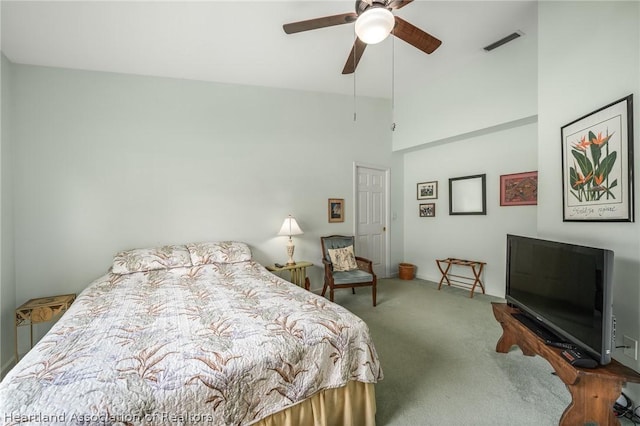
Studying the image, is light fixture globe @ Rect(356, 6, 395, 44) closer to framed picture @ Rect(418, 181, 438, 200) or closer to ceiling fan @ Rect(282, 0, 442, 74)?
ceiling fan @ Rect(282, 0, 442, 74)

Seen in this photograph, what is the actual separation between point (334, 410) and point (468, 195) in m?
3.72

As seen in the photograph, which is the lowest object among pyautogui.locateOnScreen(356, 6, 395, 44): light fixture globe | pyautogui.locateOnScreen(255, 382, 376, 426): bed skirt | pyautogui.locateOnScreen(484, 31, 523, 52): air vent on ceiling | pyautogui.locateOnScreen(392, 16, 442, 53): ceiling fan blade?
pyautogui.locateOnScreen(255, 382, 376, 426): bed skirt

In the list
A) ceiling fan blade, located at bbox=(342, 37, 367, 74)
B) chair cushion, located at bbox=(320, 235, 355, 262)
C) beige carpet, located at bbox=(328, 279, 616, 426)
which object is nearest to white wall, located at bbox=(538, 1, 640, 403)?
beige carpet, located at bbox=(328, 279, 616, 426)

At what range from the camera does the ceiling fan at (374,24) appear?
63.0 inches

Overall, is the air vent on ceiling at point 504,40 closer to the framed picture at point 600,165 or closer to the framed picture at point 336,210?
the framed picture at point 600,165

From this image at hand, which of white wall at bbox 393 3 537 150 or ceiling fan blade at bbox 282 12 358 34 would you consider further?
white wall at bbox 393 3 537 150

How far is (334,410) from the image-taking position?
1434mm

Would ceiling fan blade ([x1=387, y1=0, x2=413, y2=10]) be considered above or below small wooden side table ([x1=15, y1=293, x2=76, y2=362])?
above

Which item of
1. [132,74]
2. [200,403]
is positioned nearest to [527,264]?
[200,403]

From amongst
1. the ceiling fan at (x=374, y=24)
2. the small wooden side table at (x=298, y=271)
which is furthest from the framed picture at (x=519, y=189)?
the small wooden side table at (x=298, y=271)

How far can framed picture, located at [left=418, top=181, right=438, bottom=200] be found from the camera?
454 centimetres

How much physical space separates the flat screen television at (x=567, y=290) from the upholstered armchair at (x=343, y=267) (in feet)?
5.52

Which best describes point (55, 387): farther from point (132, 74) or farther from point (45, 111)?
point (132, 74)

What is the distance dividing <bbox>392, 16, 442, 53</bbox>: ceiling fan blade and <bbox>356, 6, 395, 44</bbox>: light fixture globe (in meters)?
0.35
